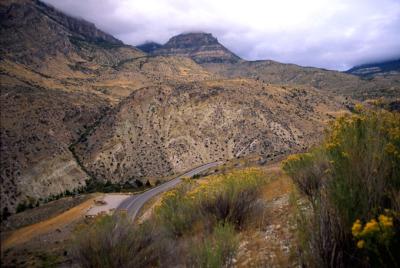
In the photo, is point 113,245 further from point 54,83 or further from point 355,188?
point 54,83

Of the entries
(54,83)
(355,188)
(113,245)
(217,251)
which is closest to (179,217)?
(113,245)

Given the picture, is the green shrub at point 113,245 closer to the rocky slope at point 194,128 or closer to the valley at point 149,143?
the valley at point 149,143

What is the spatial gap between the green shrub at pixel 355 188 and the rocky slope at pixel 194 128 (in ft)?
200

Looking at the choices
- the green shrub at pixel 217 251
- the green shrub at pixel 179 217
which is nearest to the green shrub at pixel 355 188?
the green shrub at pixel 217 251

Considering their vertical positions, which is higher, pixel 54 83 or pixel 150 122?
pixel 54 83

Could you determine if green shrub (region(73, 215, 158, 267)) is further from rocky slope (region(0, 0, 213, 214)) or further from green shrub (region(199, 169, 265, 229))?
rocky slope (region(0, 0, 213, 214))

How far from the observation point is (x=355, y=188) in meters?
4.73

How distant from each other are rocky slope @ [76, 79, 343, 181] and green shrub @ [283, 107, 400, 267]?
61.0 m

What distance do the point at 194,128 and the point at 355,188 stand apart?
74.3m

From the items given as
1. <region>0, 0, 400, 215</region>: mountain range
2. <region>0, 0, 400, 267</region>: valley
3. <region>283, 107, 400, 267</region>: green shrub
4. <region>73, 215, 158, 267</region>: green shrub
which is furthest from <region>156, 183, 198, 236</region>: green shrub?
<region>0, 0, 400, 215</region>: mountain range

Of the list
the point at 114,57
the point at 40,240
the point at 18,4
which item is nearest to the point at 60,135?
the point at 40,240

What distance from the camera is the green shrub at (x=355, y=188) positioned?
4551mm

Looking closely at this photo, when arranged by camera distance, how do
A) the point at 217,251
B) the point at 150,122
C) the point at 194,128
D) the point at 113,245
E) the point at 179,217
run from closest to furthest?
the point at 217,251, the point at 113,245, the point at 179,217, the point at 194,128, the point at 150,122

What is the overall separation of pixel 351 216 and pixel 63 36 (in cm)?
16967
